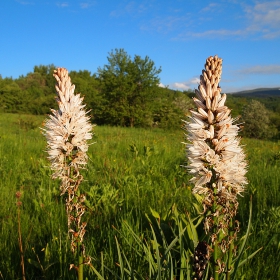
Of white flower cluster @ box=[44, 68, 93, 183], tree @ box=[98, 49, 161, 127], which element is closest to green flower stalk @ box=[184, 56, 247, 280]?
white flower cluster @ box=[44, 68, 93, 183]

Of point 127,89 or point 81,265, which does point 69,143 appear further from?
point 127,89

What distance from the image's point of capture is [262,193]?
5.02 metres

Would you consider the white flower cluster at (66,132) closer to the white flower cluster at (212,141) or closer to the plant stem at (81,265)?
the plant stem at (81,265)

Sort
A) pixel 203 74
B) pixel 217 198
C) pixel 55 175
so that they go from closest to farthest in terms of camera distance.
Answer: pixel 217 198, pixel 203 74, pixel 55 175

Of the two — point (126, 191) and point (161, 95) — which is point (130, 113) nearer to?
point (161, 95)

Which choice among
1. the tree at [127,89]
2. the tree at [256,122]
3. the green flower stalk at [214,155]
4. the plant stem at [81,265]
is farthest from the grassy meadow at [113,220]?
the tree at [256,122]

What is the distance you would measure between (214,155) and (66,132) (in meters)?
1.05

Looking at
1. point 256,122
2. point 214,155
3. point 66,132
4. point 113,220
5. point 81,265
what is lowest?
point 256,122

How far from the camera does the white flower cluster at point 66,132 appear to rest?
2.12 m

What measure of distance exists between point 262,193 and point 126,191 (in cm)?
231

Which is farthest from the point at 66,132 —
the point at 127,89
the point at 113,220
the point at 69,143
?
the point at 127,89

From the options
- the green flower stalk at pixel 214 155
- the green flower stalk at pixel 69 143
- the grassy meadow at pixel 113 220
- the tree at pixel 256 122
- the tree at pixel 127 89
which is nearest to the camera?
the green flower stalk at pixel 214 155

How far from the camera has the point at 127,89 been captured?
151ft

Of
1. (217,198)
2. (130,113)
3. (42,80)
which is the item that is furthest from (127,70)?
(42,80)
